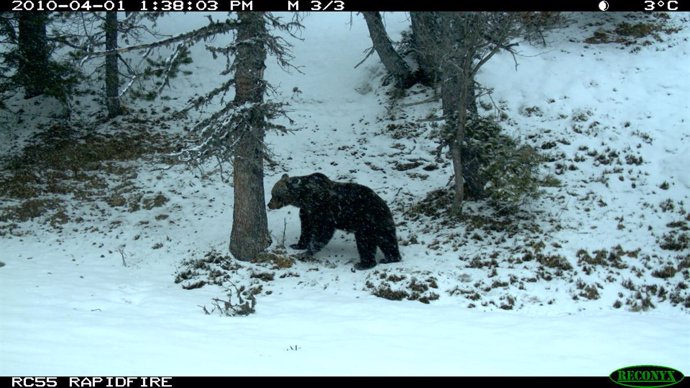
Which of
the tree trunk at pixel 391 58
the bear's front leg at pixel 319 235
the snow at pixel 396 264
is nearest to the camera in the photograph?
the snow at pixel 396 264

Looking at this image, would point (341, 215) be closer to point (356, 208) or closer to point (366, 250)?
point (356, 208)

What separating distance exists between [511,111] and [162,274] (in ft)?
38.1

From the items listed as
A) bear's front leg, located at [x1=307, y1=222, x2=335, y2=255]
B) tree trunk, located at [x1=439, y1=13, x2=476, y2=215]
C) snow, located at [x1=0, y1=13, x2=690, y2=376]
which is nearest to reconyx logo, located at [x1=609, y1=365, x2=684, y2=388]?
snow, located at [x1=0, y1=13, x2=690, y2=376]

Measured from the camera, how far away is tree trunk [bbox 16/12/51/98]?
15750mm

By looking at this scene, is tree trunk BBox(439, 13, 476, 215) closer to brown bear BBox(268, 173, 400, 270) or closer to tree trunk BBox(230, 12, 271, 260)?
brown bear BBox(268, 173, 400, 270)

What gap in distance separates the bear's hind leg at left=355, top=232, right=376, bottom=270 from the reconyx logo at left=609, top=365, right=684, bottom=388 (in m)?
5.59

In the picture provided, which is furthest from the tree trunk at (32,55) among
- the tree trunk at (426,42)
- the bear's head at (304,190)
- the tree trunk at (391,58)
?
the tree trunk at (426,42)

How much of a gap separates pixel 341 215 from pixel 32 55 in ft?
37.9

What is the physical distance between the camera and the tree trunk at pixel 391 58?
1903cm

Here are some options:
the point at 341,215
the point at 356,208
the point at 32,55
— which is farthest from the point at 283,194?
the point at 32,55

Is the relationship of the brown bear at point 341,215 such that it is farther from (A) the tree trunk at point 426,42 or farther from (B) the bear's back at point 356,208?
(A) the tree trunk at point 426,42

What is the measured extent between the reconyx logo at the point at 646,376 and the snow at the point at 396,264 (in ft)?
0.63

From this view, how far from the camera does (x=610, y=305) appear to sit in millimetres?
9023

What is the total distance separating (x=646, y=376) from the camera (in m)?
6.04
